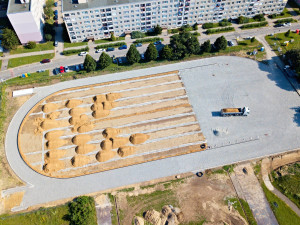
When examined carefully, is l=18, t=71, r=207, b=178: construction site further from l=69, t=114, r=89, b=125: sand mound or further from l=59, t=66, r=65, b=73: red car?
l=59, t=66, r=65, b=73: red car

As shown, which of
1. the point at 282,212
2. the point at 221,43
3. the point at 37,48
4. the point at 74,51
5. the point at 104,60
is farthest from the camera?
the point at 37,48

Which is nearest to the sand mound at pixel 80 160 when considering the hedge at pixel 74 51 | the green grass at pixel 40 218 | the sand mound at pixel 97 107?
the green grass at pixel 40 218

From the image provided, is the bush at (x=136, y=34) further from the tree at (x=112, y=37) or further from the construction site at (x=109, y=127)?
the construction site at (x=109, y=127)

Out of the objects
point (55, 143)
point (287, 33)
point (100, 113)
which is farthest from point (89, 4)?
point (287, 33)

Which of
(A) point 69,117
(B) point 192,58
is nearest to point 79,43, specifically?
(A) point 69,117

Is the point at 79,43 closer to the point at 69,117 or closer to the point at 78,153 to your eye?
the point at 69,117

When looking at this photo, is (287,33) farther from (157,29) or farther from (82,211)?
(82,211)
